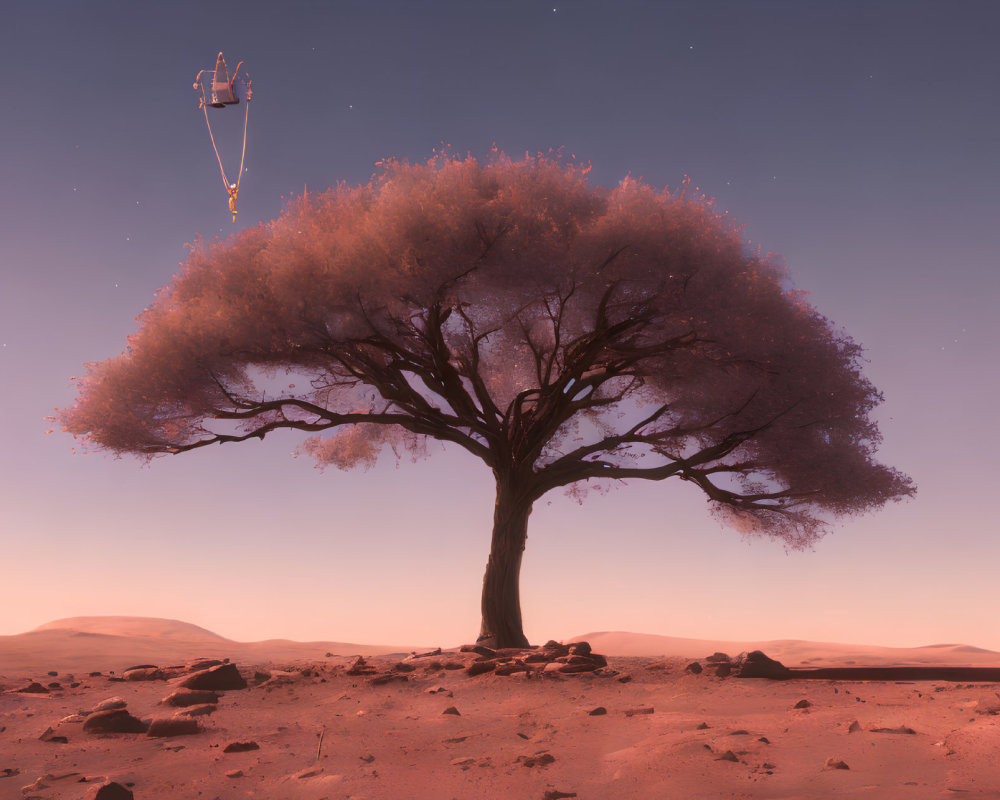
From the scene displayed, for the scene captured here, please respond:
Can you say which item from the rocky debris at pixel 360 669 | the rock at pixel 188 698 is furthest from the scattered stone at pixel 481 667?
the rock at pixel 188 698

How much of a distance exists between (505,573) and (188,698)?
8820 millimetres

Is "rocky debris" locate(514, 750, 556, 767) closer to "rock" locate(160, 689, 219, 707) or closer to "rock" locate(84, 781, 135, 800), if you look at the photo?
"rock" locate(84, 781, 135, 800)

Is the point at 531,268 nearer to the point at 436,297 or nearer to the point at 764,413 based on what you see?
the point at 436,297

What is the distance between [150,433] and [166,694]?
8368 mm

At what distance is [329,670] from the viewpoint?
1473cm

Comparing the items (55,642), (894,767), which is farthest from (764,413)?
(55,642)

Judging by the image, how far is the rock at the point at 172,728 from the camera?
8.82 metres

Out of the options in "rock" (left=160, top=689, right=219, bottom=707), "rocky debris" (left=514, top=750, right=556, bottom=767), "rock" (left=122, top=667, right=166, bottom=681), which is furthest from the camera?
"rock" (left=122, top=667, right=166, bottom=681)

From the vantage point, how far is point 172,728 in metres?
8.84

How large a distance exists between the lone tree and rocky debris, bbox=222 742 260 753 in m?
9.43

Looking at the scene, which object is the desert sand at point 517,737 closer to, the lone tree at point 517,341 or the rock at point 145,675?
the rock at point 145,675

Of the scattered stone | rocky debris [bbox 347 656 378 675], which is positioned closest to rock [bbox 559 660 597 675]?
the scattered stone

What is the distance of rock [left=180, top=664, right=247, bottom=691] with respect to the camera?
12055mm

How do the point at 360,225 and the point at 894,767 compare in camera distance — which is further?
the point at 360,225
